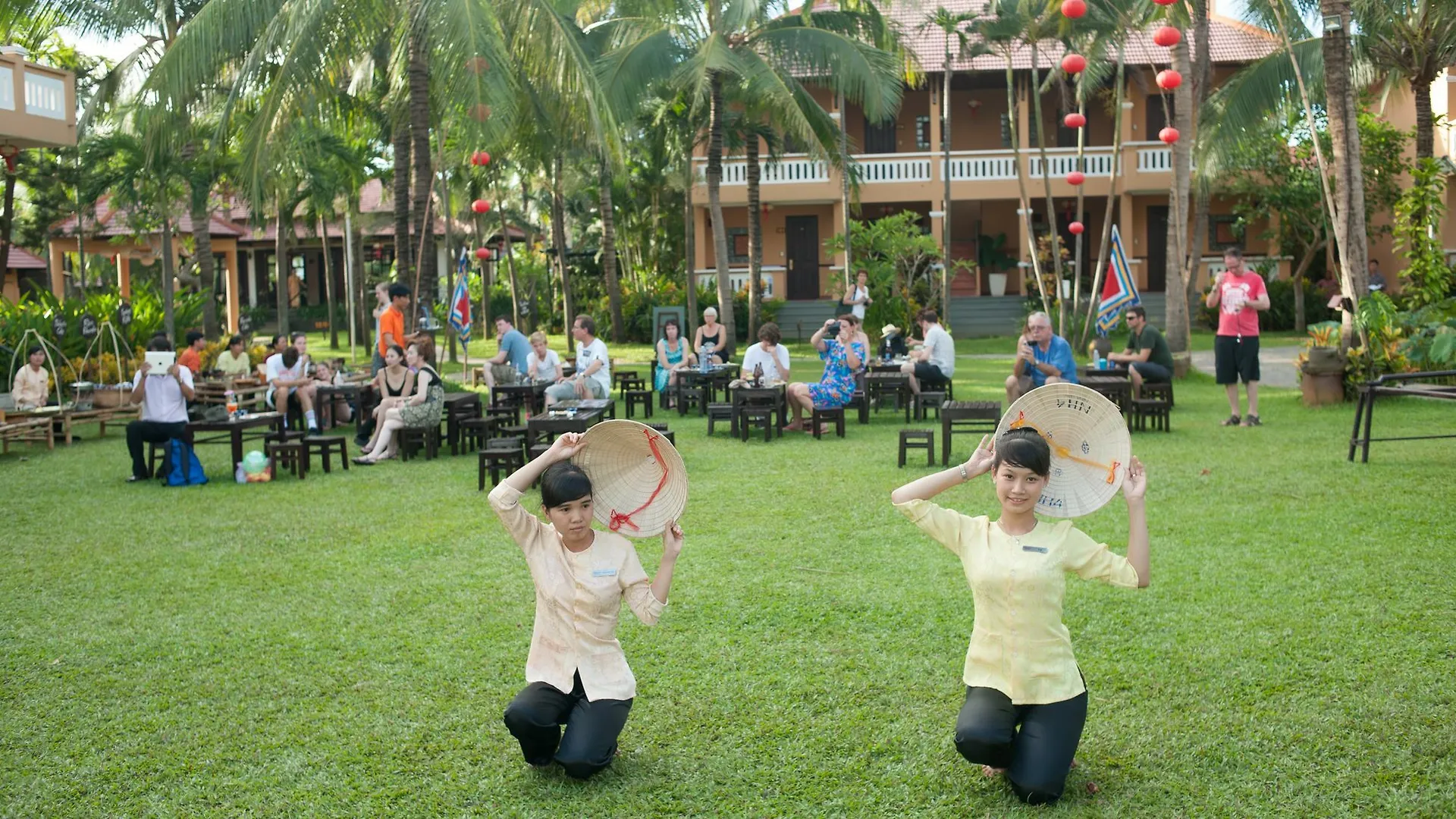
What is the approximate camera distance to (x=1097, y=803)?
4117 mm

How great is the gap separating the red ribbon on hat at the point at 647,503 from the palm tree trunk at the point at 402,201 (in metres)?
12.7

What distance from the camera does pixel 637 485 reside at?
4.41 m

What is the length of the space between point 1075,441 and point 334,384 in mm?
12377

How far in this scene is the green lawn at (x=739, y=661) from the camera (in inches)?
171

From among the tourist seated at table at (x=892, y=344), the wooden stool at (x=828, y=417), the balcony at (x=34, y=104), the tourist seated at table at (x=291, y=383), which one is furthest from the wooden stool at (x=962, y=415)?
the balcony at (x=34, y=104)

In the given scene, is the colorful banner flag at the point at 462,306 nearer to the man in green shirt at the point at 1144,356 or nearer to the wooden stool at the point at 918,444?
the man in green shirt at the point at 1144,356

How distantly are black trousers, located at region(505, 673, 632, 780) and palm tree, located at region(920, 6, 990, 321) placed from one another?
20.8 meters

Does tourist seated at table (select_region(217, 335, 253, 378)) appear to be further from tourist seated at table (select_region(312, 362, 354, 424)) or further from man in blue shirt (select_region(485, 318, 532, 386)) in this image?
man in blue shirt (select_region(485, 318, 532, 386))

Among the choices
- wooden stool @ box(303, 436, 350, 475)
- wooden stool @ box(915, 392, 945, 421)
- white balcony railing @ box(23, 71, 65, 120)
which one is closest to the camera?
wooden stool @ box(303, 436, 350, 475)

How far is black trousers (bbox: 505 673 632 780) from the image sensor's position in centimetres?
428

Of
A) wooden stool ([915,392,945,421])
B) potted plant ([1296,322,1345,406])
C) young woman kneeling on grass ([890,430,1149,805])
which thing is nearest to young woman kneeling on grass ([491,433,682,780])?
young woman kneeling on grass ([890,430,1149,805])

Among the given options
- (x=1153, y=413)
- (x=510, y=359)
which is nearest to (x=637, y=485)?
(x=1153, y=413)

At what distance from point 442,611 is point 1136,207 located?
2810 cm

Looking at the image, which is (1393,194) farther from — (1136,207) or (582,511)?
(582,511)
